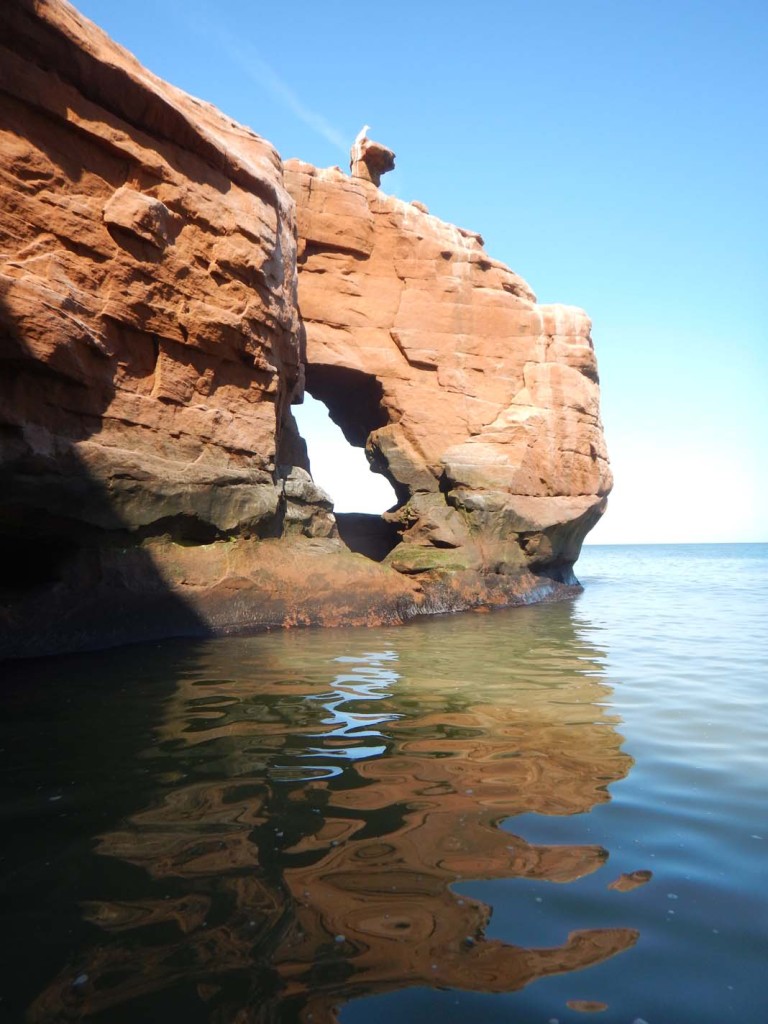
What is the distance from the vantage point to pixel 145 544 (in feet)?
35.4

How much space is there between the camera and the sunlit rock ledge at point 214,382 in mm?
9398

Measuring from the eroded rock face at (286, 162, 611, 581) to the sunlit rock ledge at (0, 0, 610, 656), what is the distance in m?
0.07

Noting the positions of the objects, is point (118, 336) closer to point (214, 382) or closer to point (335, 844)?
point (214, 382)

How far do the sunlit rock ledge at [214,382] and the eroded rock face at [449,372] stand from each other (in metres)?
0.07

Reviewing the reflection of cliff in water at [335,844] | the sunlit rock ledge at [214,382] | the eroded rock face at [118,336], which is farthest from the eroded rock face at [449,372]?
the reflection of cliff in water at [335,844]

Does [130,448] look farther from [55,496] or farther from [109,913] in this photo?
[109,913]

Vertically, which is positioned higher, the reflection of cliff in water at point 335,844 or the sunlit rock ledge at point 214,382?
the sunlit rock ledge at point 214,382

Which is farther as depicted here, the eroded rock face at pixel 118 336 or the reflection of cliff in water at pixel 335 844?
the eroded rock face at pixel 118 336

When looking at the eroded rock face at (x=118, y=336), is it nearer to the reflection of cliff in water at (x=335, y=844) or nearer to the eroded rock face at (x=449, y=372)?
the reflection of cliff in water at (x=335, y=844)

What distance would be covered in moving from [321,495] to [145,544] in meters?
4.71

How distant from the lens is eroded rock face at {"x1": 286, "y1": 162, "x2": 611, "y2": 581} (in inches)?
691

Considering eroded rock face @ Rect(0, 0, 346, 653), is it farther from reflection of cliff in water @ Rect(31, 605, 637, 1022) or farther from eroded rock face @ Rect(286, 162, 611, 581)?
eroded rock face @ Rect(286, 162, 611, 581)

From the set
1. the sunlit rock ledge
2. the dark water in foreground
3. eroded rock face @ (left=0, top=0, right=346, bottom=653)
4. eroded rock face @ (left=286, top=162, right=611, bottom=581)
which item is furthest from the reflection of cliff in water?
eroded rock face @ (left=286, top=162, right=611, bottom=581)

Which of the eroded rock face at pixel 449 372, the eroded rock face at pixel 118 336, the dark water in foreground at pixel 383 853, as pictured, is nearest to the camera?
the dark water in foreground at pixel 383 853
